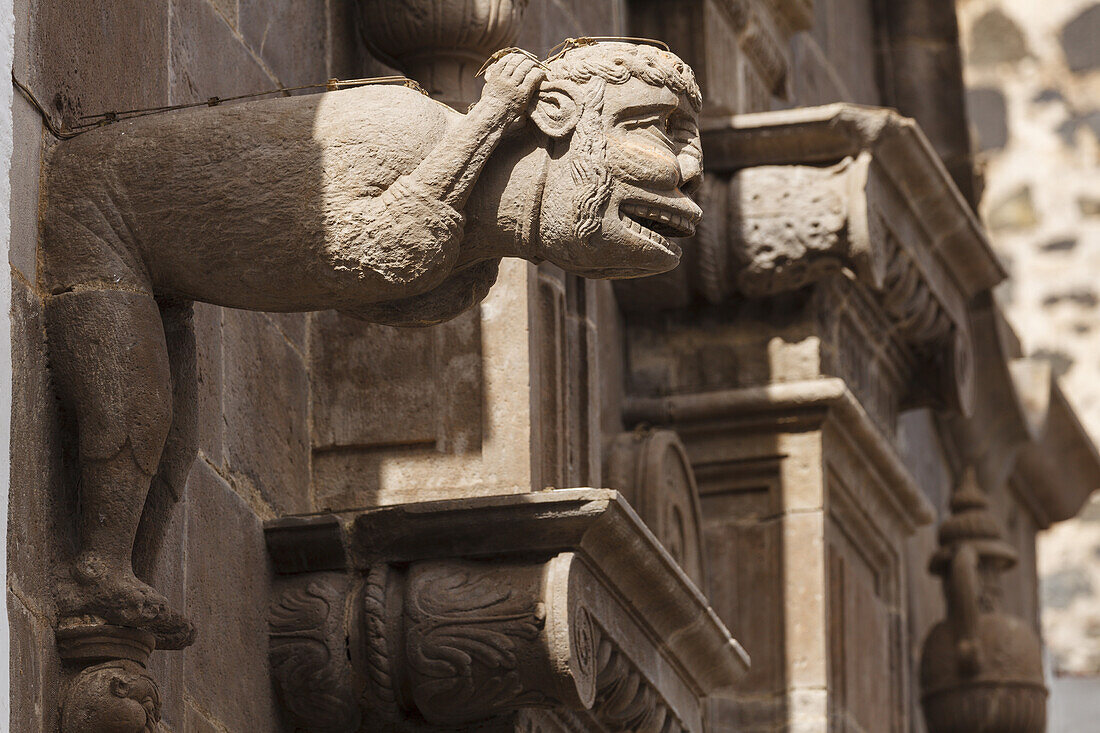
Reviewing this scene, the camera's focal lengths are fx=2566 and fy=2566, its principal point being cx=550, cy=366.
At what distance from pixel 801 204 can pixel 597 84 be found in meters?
2.64

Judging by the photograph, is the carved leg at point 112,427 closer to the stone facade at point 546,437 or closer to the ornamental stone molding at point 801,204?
the stone facade at point 546,437

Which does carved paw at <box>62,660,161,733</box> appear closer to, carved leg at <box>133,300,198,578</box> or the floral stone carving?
carved leg at <box>133,300,198,578</box>

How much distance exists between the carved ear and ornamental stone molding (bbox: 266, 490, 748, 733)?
787 millimetres

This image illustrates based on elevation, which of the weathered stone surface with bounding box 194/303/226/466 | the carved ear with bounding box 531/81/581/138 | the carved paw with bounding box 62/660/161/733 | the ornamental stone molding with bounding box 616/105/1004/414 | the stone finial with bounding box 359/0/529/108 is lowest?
the carved paw with bounding box 62/660/161/733

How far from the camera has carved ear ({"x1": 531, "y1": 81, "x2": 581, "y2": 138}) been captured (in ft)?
11.4

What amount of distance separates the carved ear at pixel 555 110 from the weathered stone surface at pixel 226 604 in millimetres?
806

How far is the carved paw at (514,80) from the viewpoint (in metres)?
3.46

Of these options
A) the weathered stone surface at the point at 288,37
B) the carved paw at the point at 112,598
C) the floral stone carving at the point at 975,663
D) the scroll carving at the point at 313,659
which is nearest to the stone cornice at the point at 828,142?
the floral stone carving at the point at 975,663

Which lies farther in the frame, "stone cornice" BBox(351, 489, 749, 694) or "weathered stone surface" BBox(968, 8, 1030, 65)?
"weathered stone surface" BBox(968, 8, 1030, 65)

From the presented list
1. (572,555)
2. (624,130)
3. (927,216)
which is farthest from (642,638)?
(927,216)

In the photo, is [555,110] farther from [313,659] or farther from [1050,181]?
[1050,181]

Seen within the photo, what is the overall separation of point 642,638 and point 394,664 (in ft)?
1.88

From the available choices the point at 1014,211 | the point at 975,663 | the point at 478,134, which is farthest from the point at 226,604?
the point at 1014,211

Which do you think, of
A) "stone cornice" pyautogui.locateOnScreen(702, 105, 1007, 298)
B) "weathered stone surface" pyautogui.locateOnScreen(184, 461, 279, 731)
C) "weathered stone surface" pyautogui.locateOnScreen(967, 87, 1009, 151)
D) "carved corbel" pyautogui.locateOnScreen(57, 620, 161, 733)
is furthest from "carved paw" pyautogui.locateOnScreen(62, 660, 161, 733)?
"weathered stone surface" pyautogui.locateOnScreen(967, 87, 1009, 151)
